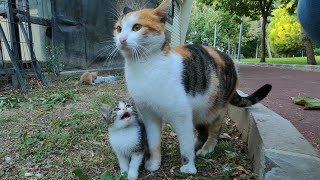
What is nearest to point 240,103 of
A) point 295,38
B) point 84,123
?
point 84,123

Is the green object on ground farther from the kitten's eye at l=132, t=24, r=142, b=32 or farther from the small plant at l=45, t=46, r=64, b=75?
the small plant at l=45, t=46, r=64, b=75

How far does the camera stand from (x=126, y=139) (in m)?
2.19

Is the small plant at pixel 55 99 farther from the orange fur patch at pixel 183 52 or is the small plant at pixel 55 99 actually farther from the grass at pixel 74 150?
the orange fur patch at pixel 183 52

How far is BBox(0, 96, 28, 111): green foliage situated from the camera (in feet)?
14.1

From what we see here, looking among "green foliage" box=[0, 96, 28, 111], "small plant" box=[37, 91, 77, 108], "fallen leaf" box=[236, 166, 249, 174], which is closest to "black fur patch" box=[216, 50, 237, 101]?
"fallen leaf" box=[236, 166, 249, 174]

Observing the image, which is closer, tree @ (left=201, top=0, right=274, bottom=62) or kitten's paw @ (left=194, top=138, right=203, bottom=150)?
kitten's paw @ (left=194, top=138, right=203, bottom=150)

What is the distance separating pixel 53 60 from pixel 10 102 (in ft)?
7.63

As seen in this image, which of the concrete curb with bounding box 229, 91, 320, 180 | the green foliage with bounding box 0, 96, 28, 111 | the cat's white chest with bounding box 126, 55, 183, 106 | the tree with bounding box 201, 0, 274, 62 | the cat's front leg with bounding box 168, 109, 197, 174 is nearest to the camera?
the concrete curb with bounding box 229, 91, 320, 180

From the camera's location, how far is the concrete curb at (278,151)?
1.87 m

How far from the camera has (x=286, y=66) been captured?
14656 millimetres

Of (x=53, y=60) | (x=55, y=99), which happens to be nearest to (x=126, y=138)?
(x=55, y=99)

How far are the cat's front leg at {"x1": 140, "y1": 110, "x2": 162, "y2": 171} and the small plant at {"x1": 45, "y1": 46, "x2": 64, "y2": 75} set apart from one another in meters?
4.79

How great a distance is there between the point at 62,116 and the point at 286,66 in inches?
511

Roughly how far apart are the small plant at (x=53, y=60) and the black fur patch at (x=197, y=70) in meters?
4.62
